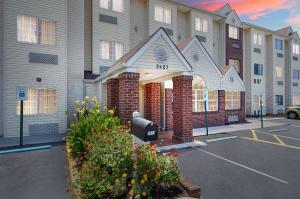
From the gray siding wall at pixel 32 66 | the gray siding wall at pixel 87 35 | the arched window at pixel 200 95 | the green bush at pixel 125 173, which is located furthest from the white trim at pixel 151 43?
the gray siding wall at pixel 87 35

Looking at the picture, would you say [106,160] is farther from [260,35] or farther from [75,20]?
[260,35]

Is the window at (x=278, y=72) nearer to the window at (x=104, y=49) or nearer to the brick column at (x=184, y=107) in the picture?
the brick column at (x=184, y=107)

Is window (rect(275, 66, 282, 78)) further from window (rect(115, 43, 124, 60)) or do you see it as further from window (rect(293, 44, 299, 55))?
window (rect(115, 43, 124, 60))

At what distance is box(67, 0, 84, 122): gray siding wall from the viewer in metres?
12.9

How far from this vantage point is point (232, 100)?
57.1ft

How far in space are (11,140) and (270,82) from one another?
3121 centimetres

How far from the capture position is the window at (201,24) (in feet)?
63.1

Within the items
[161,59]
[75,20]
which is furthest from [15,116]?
[161,59]

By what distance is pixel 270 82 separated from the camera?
26.5 meters

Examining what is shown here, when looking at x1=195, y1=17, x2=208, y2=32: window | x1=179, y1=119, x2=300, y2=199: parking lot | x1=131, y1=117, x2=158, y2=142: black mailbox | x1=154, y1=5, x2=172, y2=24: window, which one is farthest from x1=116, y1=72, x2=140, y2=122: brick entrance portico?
x1=195, y1=17, x2=208, y2=32: window

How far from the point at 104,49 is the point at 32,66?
17.4 ft

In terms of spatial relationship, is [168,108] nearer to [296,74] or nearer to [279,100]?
[279,100]

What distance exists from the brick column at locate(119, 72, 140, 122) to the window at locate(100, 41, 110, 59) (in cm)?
791

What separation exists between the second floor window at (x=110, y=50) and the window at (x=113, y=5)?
9.49 ft
